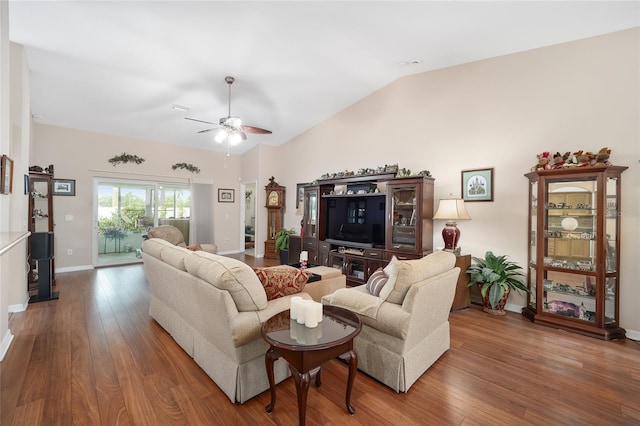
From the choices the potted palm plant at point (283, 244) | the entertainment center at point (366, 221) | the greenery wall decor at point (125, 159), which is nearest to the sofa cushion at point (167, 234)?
the greenery wall decor at point (125, 159)

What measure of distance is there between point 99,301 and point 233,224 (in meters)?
4.23

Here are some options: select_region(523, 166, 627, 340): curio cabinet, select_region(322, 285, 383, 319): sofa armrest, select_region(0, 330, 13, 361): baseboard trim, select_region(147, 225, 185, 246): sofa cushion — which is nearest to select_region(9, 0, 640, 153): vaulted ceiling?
select_region(523, 166, 627, 340): curio cabinet

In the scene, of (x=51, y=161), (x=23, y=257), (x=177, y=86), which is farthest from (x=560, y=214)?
(x=51, y=161)

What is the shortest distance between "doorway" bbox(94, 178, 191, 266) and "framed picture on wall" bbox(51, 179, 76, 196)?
0.38m

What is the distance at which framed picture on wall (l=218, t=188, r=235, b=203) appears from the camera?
7809 mm

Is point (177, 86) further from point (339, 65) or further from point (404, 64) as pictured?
point (404, 64)

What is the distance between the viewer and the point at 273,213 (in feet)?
24.6

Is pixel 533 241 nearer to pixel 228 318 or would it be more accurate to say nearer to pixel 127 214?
pixel 228 318

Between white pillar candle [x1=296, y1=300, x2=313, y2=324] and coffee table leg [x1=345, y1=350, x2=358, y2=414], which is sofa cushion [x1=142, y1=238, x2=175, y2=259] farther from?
coffee table leg [x1=345, y1=350, x2=358, y2=414]

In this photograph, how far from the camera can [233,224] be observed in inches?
317

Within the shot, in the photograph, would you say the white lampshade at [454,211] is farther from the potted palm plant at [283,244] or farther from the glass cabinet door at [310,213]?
the potted palm plant at [283,244]

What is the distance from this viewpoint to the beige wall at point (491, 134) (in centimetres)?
312

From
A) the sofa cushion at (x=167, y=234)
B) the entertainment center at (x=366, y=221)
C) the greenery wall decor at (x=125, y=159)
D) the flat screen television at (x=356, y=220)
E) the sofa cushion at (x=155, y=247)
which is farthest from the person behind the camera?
the greenery wall decor at (x=125, y=159)

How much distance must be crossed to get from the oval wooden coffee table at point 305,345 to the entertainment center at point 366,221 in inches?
108
